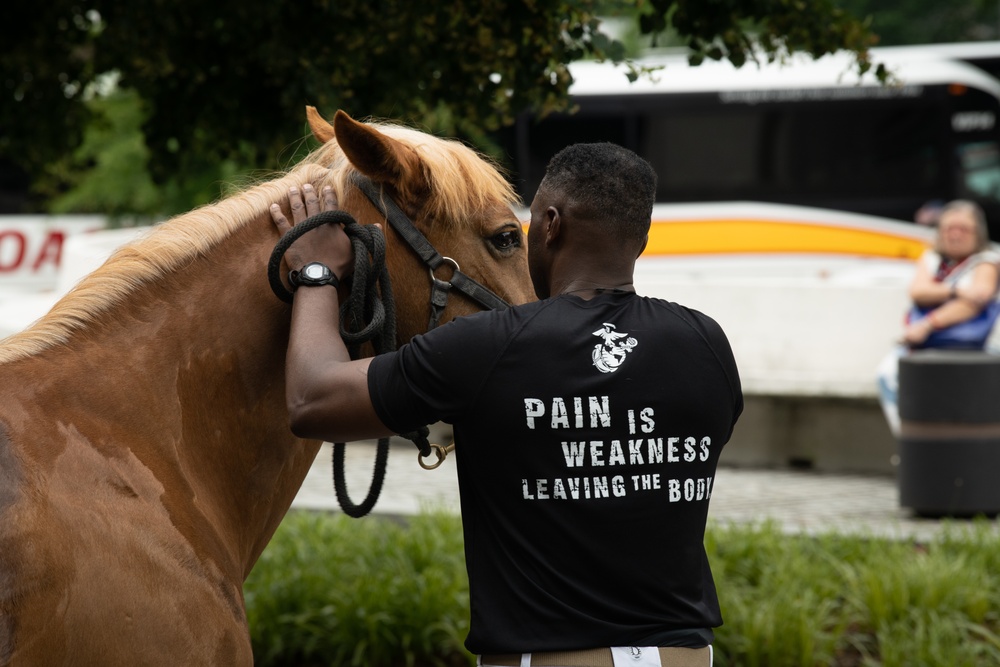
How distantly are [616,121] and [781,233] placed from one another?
3.15 metres

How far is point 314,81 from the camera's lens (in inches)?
172

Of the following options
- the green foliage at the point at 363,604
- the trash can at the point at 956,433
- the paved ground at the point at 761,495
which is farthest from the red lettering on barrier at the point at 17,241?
the trash can at the point at 956,433

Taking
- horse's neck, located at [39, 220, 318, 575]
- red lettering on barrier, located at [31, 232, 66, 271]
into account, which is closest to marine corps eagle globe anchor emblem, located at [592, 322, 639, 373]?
horse's neck, located at [39, 220, 318, 575]

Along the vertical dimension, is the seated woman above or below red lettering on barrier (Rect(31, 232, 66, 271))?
above

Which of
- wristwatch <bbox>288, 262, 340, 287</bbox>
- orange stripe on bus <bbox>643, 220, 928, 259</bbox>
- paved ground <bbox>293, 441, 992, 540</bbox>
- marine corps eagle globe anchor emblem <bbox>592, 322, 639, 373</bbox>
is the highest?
wristwatch <bbox>288, 262, 340, 287</bbox>

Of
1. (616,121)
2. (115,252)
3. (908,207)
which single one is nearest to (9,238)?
(616,121)

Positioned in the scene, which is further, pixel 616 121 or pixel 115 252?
pixel 616 121

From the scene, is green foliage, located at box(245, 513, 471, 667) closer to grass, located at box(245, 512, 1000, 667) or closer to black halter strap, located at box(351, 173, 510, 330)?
grass, located at box(245, 512, 1000, 667)

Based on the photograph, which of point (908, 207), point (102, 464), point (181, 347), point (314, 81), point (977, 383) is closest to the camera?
point (102, 464)

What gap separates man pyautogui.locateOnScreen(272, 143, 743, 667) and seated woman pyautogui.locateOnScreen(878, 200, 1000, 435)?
6.89 m

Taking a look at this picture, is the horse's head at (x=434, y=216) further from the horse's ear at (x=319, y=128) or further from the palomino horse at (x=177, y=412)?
the horse's ear at (x=319, y=128)

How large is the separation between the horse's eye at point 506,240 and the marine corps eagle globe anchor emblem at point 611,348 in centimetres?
52

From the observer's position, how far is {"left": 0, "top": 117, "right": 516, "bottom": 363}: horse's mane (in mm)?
2387

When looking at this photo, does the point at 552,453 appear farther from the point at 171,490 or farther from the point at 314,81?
the point at 314,81
